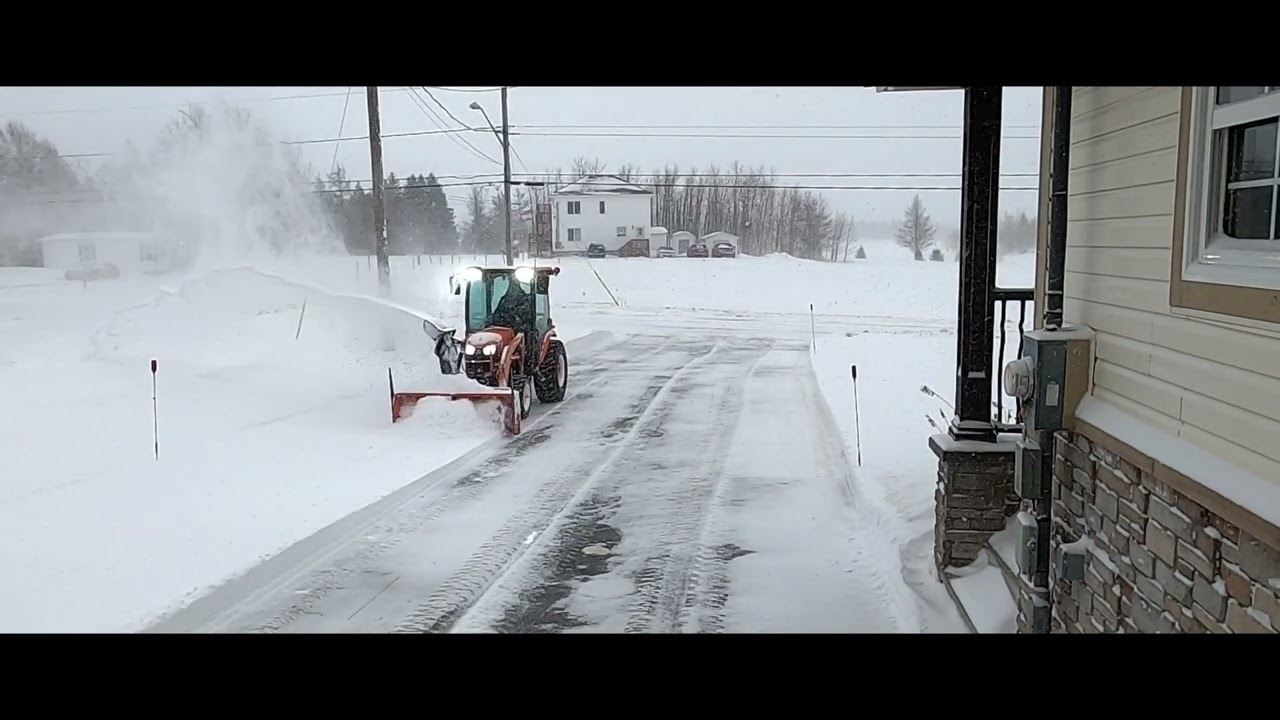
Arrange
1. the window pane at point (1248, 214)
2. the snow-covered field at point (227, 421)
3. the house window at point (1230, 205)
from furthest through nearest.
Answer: the snow-covered field at point (227, 421)
the window pane at point (1248, 214)
the house window at point (1230, 205)

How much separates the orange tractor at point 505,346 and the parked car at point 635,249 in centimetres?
3167

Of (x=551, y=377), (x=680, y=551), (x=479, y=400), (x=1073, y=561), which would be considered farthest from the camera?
(x=551, y=377)

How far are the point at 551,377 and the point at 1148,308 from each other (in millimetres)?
9586

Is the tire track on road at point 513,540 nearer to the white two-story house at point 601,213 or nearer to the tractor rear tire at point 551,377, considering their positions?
the tractor rear tire at point 551,377

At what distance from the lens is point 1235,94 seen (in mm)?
3232

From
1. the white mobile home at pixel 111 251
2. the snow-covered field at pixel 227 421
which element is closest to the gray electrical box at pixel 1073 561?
the snow-covered field at pixel 227 421

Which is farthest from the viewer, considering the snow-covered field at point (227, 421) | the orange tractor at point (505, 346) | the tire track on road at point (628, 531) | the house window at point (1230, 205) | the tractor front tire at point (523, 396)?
the tractor front tire at point (523, 396)

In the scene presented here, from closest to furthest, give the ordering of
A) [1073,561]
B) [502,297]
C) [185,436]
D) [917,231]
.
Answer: [1073,561], [185,436], [502,297], [917,231]

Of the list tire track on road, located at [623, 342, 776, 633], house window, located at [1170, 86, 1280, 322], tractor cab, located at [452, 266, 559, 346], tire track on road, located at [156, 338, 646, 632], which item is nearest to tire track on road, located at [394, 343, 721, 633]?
tire track on road, located at [156, 338, 646, 632]

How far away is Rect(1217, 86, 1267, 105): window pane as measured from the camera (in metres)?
3.12

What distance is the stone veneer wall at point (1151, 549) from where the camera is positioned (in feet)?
9.48

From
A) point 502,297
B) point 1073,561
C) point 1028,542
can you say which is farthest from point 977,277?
point 502,297

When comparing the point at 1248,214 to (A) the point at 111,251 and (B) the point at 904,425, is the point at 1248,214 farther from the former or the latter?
(A) the point at 111,251
